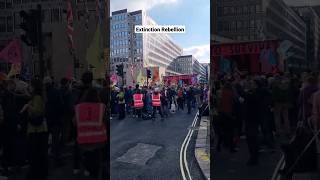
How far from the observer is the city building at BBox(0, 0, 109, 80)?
2604 millimetres

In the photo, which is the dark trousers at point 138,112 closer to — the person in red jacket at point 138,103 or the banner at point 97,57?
the person in red jacket at point 138,103

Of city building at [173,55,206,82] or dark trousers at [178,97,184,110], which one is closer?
city building at [173,55,206,82]

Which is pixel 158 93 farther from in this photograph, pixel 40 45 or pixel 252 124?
pixel 40 45

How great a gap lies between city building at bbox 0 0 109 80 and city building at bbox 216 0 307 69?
0.73 m

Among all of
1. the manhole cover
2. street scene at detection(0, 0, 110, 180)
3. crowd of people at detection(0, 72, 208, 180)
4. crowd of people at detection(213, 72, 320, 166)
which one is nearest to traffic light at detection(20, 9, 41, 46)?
street scene at detection(0, 0, 110, 180)

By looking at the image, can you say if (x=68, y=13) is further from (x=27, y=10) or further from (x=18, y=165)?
(x=18, y=165)

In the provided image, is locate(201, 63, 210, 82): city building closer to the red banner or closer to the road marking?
the red banner

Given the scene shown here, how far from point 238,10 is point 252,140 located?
2.68 feet

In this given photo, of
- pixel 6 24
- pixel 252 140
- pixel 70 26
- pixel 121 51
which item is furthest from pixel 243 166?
pixel 6 24

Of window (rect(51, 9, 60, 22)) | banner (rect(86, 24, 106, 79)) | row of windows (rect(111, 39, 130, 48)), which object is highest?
window (rect(51, 9, 60, 22))

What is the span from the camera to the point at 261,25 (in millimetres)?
2660

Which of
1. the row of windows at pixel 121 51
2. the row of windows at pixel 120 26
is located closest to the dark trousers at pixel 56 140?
the row of windows at pixel 121 51

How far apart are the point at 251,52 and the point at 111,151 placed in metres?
1.04

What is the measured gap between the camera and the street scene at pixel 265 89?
2.65 metres
